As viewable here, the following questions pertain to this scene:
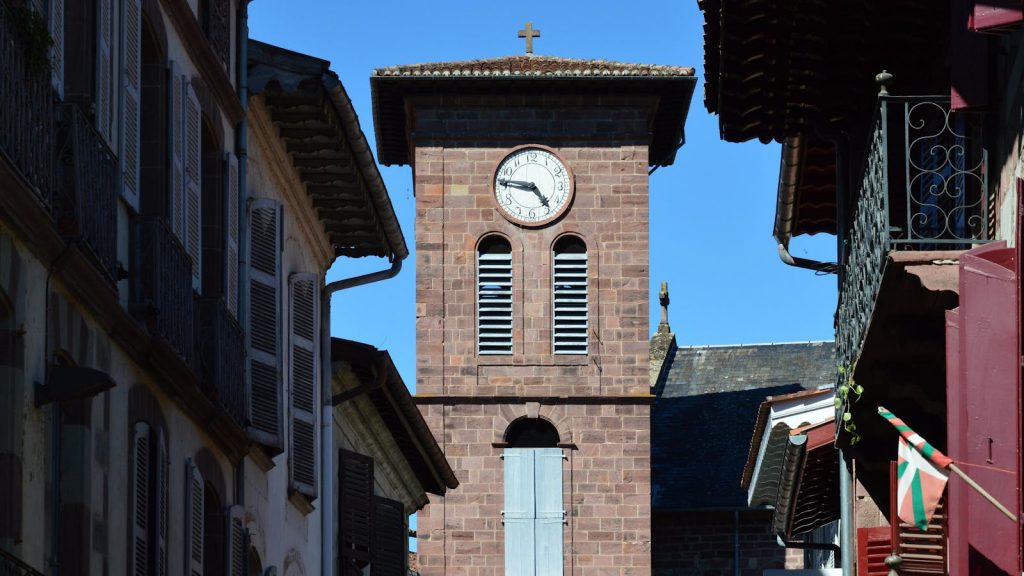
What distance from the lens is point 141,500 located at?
1378 cm

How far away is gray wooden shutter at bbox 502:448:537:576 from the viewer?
4612cm

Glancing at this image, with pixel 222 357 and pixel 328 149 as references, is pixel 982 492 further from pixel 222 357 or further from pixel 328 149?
pixel 328 149

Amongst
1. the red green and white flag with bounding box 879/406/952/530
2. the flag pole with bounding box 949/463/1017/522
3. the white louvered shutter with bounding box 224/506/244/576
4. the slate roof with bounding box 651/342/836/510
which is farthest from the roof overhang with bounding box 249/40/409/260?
the slate roof with bounding box 651/342/836/510

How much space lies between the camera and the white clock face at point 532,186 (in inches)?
1849

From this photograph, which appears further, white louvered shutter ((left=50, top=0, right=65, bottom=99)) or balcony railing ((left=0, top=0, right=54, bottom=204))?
white louvered shutter ((left=50, top=0, right=65, bottom=99))

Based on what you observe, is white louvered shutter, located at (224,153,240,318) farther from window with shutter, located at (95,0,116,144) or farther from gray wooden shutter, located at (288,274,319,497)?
window with shutter, located at (95,0,116,144)

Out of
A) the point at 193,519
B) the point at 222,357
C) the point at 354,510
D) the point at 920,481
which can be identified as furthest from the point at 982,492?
the point at 354,510

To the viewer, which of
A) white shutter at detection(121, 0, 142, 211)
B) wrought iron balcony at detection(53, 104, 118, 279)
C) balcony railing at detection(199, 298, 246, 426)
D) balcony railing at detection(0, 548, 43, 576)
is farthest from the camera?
balcony railing at detection(199, 298, 246, 426)

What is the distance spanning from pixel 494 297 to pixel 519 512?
3.60 m

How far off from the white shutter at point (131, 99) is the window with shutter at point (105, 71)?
29 centimetres

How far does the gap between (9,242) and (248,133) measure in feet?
26.4

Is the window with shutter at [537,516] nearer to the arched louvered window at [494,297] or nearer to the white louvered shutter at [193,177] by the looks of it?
the arched louvered window at [494,297]

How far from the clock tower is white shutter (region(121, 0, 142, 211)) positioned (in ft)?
103

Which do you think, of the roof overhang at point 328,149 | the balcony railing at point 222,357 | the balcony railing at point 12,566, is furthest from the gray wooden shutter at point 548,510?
the balcony railing at point 12,566
